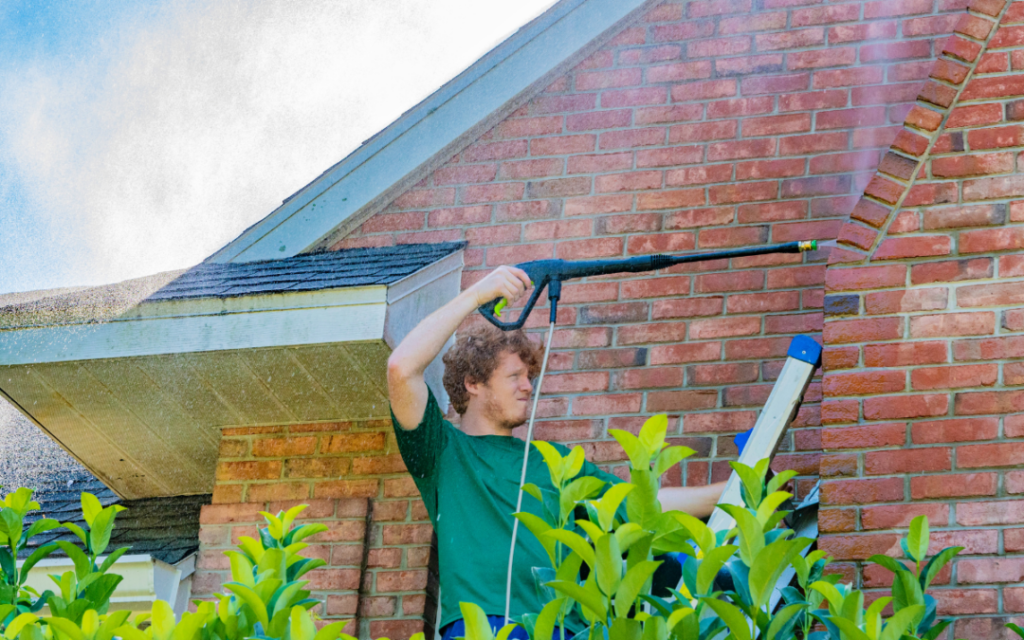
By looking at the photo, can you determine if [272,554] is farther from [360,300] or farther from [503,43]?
[503,43]

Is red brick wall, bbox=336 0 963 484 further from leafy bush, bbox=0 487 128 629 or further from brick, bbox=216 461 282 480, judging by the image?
leafy bush, bbox=0 487 128 629

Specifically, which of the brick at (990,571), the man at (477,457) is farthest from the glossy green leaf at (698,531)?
the brick at (990,571)

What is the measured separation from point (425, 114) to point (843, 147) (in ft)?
5.61

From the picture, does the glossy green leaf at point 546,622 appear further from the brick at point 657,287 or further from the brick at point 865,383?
the brick at point 657,287

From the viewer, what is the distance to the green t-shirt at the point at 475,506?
147 inches

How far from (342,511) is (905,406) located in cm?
214

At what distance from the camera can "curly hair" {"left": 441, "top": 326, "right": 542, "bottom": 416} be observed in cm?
429

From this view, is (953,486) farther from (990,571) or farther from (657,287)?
(657,287)

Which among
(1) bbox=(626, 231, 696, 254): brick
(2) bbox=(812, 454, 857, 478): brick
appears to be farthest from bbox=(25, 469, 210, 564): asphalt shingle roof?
(2) bbox=(812, 454, 857, 478): brick

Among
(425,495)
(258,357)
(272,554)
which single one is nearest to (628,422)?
(425,495)

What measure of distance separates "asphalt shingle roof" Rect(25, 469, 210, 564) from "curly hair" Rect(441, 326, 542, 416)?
4.67 ft

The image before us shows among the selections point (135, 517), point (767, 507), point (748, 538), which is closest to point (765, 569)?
point (748, 538)

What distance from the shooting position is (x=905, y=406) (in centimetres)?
373

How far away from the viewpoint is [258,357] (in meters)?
4.60
